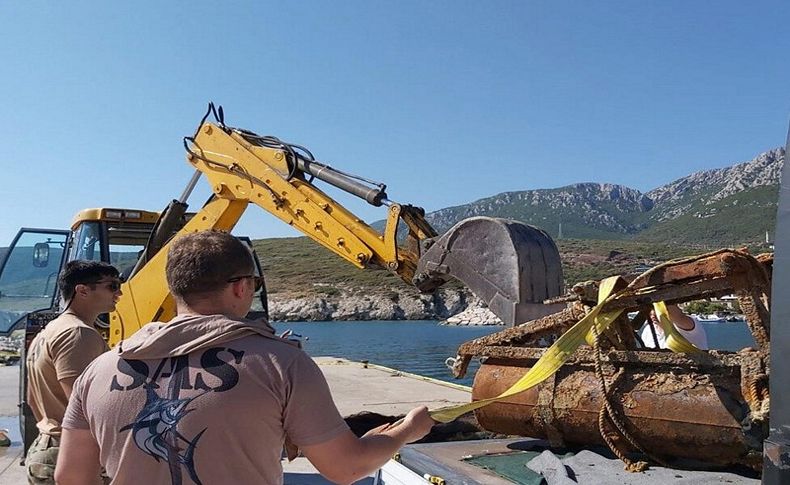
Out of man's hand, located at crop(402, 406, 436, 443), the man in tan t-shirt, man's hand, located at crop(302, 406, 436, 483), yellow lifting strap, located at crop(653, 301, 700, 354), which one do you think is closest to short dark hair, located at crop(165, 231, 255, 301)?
the man in tan t-shirt

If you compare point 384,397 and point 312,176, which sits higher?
point 312,176

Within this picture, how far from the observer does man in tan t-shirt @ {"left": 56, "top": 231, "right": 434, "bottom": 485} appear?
2197 mm

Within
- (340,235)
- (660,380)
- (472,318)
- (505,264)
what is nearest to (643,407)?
(660,380)

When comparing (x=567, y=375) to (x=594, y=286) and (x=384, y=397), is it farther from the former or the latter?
(x=384, y=397)

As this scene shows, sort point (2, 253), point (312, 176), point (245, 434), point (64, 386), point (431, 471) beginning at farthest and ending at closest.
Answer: point (2, 253)
point (312, 176)
point (431, 471)
point (64, 386)
point (245, 434)

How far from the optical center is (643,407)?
447 centimetres

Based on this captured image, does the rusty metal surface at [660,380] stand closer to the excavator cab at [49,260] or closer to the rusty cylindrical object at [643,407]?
the rusty cylindrical object at [643,407]

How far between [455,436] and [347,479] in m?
4.09

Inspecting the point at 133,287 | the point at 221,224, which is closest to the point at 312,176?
the point at 221,224

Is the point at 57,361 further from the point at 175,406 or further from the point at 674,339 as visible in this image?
the point at 674,339

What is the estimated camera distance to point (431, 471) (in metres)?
4.51

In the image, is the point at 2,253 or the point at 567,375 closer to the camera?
the point at 567,375

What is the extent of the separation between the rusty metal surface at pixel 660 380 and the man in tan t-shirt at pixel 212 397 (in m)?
2.49

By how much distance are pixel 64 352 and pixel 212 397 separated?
200 cm
